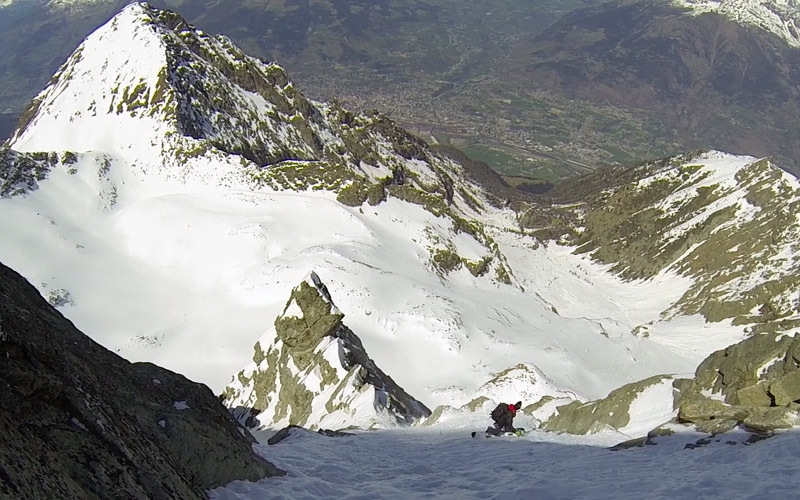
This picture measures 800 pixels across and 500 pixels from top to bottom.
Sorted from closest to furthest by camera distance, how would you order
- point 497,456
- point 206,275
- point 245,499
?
point 245,499
point 497,456
point 206,275

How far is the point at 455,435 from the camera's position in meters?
19.8

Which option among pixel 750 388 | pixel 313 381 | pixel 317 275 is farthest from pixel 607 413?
pixel 317 275

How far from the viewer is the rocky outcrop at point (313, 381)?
2592cm

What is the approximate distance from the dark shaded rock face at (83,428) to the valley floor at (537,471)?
0.81m

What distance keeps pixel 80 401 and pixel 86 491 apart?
1.33m

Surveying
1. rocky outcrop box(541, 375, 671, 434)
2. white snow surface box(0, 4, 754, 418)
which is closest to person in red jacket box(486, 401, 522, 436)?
rocky outcrop box(541, 375, 671, 434)

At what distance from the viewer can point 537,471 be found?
12.9 meters

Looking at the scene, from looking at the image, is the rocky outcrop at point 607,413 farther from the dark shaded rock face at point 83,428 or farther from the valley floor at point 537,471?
the dark shaded rock face at point 83,428

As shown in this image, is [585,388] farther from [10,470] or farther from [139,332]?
[10,470]

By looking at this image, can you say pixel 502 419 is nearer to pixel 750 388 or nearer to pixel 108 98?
pixel 750 388

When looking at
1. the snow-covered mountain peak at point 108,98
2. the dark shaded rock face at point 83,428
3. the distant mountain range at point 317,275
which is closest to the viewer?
the dark shaded rock face at point 83,428

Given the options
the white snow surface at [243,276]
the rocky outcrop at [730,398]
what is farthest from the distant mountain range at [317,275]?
the white snow surface at [243,276]

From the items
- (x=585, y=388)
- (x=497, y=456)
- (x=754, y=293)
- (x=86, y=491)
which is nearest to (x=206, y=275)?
(x=585, y=388)

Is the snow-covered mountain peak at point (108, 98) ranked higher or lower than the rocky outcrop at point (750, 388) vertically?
higher
